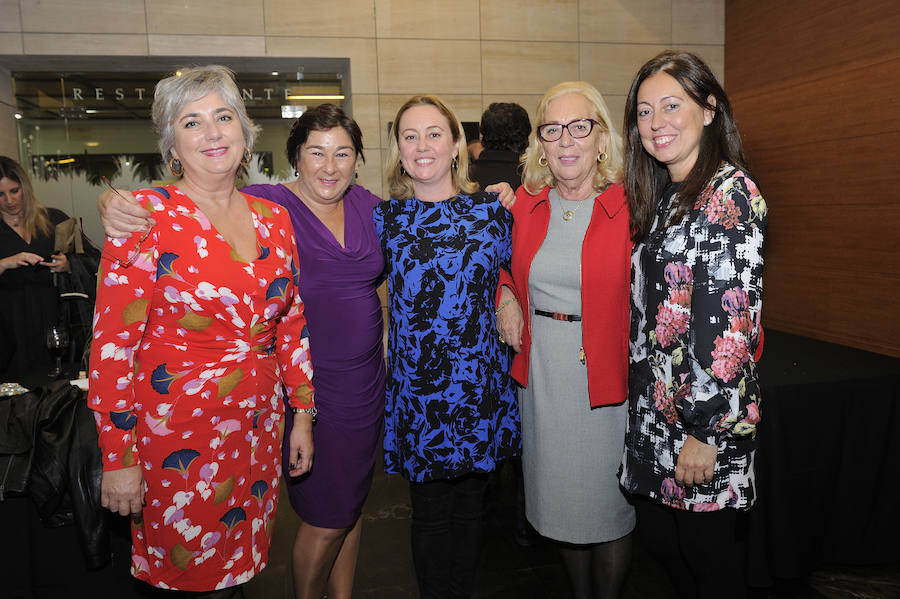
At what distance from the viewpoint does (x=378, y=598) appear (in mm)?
2559

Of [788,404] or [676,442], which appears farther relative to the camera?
[788,404]

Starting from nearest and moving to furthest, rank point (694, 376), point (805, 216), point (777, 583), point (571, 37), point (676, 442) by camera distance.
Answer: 1. point (694, 376)
2. point (676, 442)
3. point (777, 583)
4. point (805, 216)
5. point (571, 37)

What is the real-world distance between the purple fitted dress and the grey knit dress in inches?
22.2

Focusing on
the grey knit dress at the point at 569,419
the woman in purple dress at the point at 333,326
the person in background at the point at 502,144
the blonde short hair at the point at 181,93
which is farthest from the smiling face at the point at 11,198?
the grey knit dress at the point at 569,419

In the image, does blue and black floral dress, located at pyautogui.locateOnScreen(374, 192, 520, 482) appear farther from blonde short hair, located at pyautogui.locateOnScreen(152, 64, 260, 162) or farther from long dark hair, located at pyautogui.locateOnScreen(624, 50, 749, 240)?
blonde short hair, located at pyautogui.locateOnScreen(152, 64, 260, 162)

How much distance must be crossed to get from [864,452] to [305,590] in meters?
2.45

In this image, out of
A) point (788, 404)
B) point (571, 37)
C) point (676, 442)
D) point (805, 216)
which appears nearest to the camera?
point (676, 442)

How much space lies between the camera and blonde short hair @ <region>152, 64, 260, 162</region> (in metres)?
1.52

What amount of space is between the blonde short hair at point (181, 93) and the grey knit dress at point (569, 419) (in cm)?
106

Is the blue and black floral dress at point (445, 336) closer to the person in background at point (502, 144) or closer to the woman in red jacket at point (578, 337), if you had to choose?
the woman in red jacket at point (578, 337)

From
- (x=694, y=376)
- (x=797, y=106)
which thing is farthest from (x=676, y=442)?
(x=797, y=106)

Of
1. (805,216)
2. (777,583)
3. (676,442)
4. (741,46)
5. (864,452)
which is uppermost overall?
(741,46)

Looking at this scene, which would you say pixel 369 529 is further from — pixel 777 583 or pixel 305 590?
pixel 777 583

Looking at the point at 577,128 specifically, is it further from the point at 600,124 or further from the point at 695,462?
the point at 695,462
